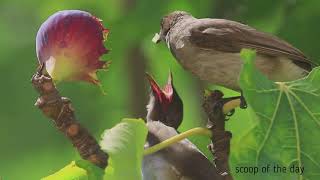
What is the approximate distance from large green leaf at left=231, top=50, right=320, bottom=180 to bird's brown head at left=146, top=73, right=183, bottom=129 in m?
0.35

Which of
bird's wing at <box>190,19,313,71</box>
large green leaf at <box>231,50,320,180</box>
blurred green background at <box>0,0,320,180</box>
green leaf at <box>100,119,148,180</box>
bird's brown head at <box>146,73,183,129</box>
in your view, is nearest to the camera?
green leaf at <box>100,119,148,180</box>

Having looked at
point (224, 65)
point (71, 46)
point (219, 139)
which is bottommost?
point (224, 65)

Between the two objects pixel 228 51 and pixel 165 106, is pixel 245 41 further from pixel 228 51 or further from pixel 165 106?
pixel 165 106

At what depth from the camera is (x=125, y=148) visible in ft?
5.86

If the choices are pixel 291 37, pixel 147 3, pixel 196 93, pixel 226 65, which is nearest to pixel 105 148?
pixel 226 65

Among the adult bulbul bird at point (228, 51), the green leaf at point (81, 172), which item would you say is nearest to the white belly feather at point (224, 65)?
the adult bulbul bird at point (228, 51)

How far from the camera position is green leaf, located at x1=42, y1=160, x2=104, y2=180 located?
1.90 metres

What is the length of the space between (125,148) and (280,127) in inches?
16.0

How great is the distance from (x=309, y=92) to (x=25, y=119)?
371 cm

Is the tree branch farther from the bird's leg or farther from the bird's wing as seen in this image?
the bird's wing

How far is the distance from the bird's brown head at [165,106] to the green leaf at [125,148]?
1.41 feet

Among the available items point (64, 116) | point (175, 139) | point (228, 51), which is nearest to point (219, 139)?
point (175, 139)

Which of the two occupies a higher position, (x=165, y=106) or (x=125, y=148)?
(x=125, y=148)

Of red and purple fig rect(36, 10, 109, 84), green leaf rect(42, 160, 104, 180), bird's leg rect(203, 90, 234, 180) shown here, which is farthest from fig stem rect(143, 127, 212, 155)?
red and purple fig rect(36, 10, 109, 84)
